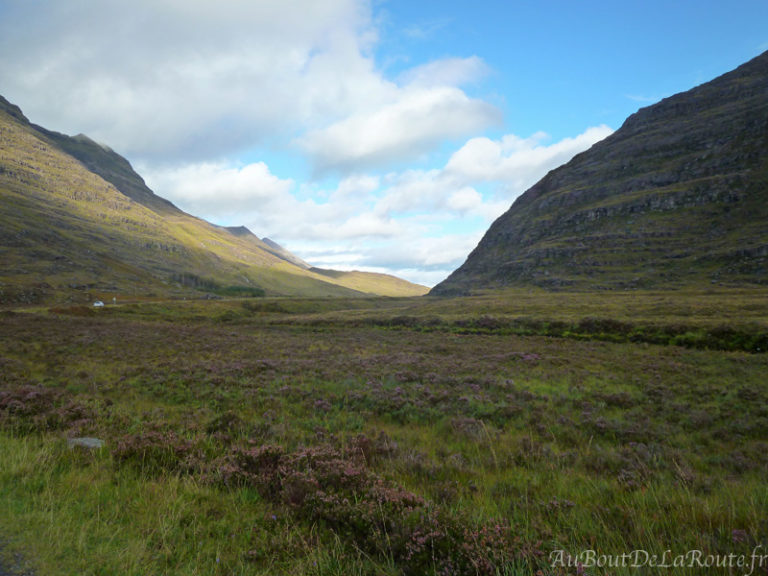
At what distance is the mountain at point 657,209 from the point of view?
79.2m

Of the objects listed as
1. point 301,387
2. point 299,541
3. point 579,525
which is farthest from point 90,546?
point 301,387

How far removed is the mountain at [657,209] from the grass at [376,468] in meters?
77.5

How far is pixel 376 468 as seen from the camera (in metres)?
6.89

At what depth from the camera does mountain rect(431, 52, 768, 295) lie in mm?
79250

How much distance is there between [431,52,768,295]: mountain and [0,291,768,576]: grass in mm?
77527

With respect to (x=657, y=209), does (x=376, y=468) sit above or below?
below

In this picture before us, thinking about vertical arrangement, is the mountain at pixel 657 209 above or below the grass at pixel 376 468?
above

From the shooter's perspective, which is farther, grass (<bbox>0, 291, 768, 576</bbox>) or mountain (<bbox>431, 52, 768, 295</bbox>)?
mountain (<bbox>431, 52, 768, 295</bbox>)

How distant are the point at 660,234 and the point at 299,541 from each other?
119 m

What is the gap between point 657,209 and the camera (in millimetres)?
100438

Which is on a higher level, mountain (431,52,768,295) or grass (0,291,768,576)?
mountain (431,52,768,295)

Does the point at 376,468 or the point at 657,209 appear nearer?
the point at 376,468

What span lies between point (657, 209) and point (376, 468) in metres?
128

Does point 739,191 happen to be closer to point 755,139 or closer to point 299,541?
point 755,139
